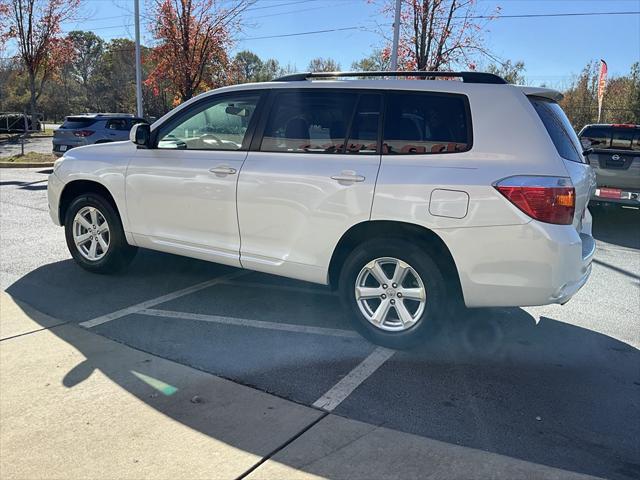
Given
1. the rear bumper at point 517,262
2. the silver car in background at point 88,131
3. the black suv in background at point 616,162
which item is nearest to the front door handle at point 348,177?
the rear bumper at point 517,262

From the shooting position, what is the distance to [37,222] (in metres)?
8.43

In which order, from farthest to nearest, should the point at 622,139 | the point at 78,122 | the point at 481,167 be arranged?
the point at 78,122 < the point at 622,139 < the point at 481,167

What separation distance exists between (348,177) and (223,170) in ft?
3.90

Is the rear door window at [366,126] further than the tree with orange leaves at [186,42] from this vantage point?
No

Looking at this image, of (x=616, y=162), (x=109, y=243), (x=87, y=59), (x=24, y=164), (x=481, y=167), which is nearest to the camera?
(x=481, y=167)

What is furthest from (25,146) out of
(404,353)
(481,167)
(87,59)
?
(87,59)

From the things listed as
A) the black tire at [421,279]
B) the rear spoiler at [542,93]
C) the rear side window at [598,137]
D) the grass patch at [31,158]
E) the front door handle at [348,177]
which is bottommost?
Result: the black tire at [421,279]

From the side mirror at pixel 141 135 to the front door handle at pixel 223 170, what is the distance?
2.90ft

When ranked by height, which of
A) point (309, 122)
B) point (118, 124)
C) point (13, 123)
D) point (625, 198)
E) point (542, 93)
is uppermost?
point (13, 123)

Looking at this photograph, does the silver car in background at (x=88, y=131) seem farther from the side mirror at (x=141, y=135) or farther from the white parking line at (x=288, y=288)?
the white parking line at (x=288, y=288)

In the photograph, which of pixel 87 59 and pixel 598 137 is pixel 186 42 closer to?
pixel 598 137

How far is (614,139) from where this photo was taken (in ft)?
32.6

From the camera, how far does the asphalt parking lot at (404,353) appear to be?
3195 millimetres

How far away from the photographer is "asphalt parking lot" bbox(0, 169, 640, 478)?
10.5 feet
